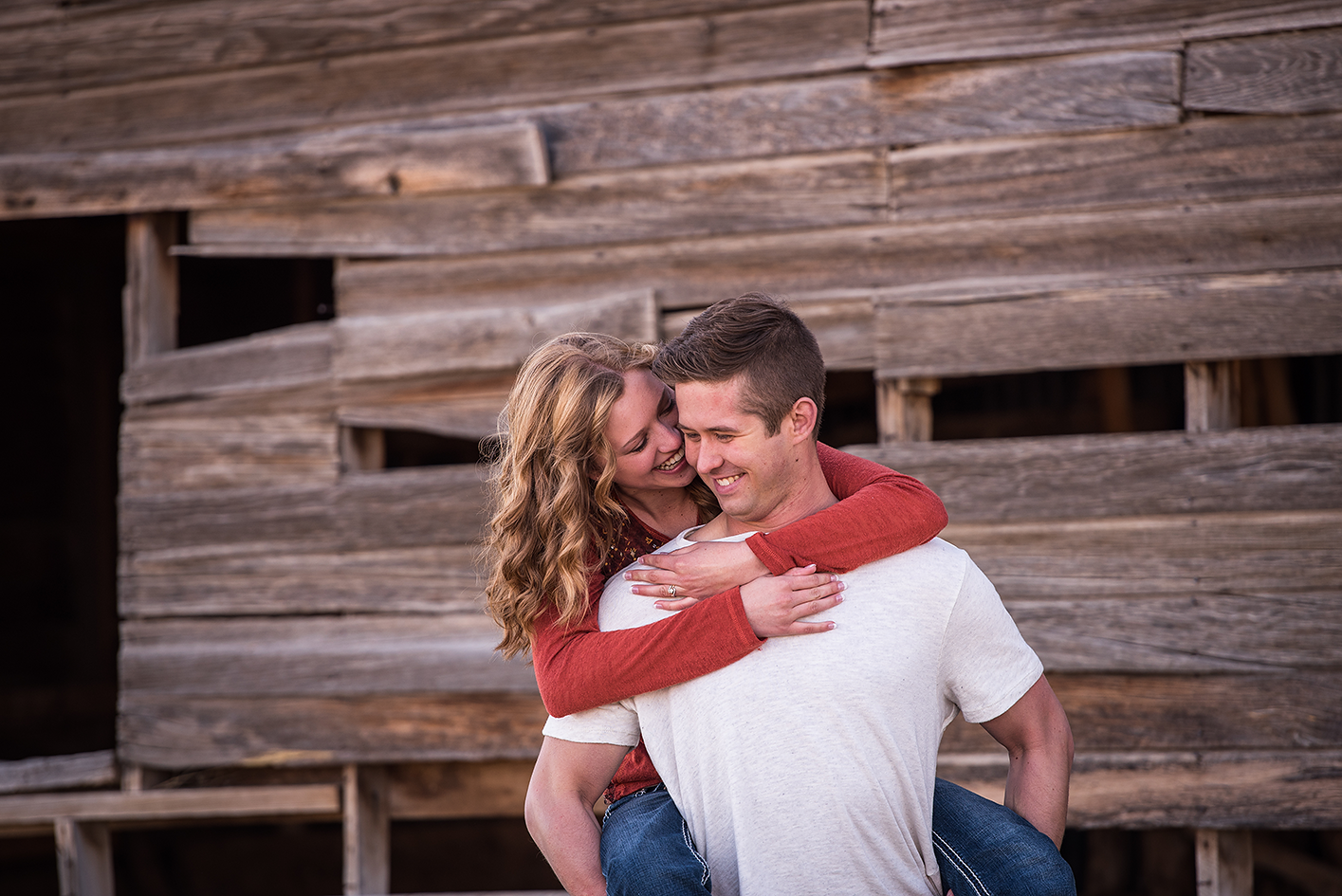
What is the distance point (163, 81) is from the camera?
4.67 m

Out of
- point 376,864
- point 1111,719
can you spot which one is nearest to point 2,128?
point 376,864

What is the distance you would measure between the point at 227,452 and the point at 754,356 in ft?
9.96

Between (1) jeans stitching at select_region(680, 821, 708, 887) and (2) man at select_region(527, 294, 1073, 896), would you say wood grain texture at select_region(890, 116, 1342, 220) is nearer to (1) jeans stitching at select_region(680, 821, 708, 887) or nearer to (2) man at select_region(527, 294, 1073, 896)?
(2) man at select_region(527, 294, 1073, 896)

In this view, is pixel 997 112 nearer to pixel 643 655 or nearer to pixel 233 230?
pixel 643 655

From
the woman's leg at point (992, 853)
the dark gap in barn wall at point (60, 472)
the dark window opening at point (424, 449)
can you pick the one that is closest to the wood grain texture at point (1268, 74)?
the woman's leg at point (992, 853)

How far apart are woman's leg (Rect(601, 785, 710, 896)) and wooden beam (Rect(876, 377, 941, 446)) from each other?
1.99 m

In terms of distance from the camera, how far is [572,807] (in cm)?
226

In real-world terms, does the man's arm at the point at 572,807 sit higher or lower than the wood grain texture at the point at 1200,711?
higher

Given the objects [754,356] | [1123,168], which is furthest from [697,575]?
[1123,168]

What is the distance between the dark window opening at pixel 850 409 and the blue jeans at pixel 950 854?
385cm

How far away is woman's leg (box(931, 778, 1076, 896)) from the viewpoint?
2.10 m

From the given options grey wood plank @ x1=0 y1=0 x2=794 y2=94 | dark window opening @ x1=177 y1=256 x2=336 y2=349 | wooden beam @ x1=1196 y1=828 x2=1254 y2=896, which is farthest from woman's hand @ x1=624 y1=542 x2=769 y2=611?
dark window opening @ x1=177 y1=256 x2=336 y2=349

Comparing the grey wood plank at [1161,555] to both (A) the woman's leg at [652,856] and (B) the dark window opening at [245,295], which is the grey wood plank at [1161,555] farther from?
(B) the dark window opening at [245,295]

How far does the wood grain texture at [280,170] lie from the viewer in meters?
4.18
